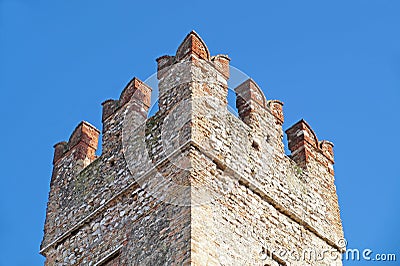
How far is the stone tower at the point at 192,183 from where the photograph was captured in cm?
1186

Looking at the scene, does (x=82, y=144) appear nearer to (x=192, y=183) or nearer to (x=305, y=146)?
(x=192, y=183)

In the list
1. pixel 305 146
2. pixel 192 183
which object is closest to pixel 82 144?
pixel 192 183

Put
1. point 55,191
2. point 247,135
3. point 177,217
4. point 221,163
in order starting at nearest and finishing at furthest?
point 177,217, point 221,163, point 247,135, point 55,191

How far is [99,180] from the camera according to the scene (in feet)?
44.2

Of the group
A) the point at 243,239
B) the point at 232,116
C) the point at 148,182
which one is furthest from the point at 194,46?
the point at 243,239

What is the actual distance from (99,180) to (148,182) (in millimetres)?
1174

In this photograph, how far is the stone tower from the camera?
38.9ft

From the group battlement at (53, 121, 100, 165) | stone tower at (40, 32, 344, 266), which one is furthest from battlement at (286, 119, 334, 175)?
battlement at (53, 121, 100, 165)

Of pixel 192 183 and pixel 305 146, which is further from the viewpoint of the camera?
pixel 305 146

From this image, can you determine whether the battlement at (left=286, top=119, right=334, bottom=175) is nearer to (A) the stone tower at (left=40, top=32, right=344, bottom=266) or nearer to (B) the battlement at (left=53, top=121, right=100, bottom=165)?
(A) the stone tower at (left=40, top=32, right=344, bottom=266)

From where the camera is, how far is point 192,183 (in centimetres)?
1188

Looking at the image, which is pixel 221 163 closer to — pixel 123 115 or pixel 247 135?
pixel 247 135

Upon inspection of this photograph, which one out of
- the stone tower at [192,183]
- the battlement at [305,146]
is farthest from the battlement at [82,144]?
the battlement at [305,146]

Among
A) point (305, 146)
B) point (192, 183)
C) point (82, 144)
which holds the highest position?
point (305, 146)
